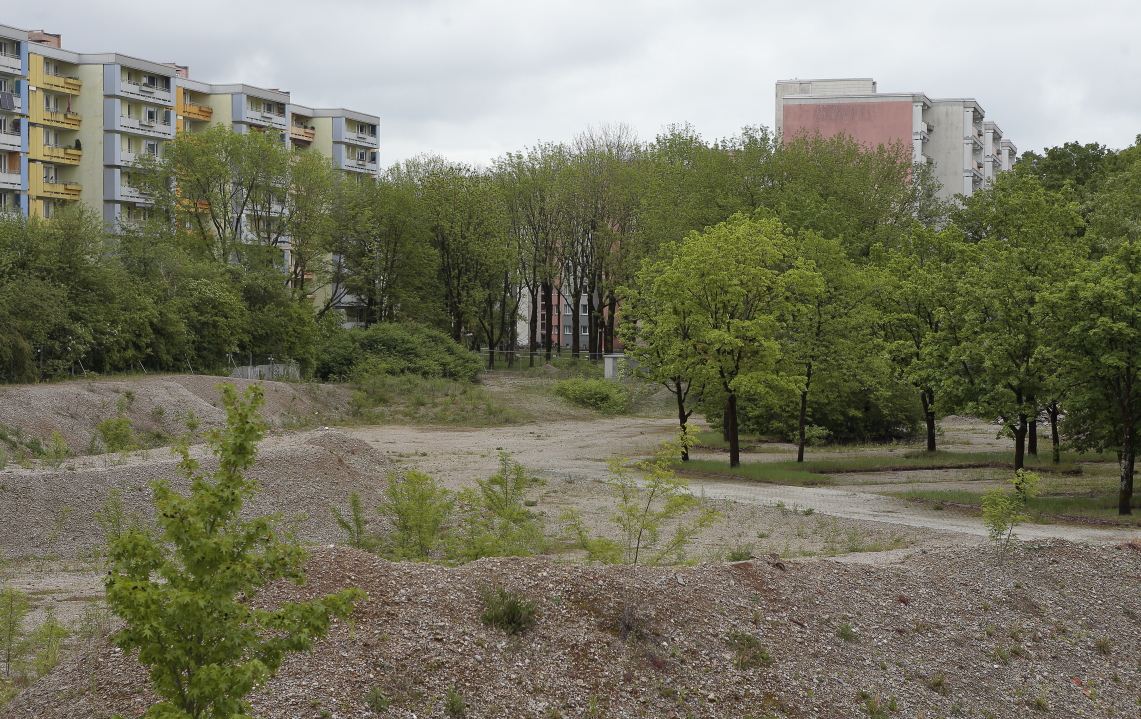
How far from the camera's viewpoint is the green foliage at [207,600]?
18.4ft

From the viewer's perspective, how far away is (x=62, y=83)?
63562 mm

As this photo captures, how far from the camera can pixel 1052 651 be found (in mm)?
11461

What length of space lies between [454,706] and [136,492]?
12.5 metres

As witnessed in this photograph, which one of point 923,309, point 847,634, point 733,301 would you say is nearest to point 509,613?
point 847,634

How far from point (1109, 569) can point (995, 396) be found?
37.1 ft

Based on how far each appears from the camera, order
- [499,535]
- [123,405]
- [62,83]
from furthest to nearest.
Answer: [62,83]
[123,405]
[499,535]

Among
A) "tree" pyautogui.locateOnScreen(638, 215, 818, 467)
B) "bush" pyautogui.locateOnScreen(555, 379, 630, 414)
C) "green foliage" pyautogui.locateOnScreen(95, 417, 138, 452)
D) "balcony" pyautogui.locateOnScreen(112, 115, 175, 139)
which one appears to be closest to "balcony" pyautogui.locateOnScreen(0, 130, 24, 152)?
"balcony" pyautogui.locateOnScreen(112, 115, 175, 139)

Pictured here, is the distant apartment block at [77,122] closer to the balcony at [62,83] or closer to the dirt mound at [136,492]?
the balcony at [62,83]

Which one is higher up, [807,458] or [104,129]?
[104,129]

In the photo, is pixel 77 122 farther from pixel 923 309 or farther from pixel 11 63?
pixel 923 309

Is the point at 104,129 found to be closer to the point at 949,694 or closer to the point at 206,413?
the point at 206,413

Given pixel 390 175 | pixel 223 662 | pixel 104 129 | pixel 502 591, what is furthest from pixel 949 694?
pixel 104 129

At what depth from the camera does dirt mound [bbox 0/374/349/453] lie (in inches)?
1121

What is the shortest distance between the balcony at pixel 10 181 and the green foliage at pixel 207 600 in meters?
62.3
